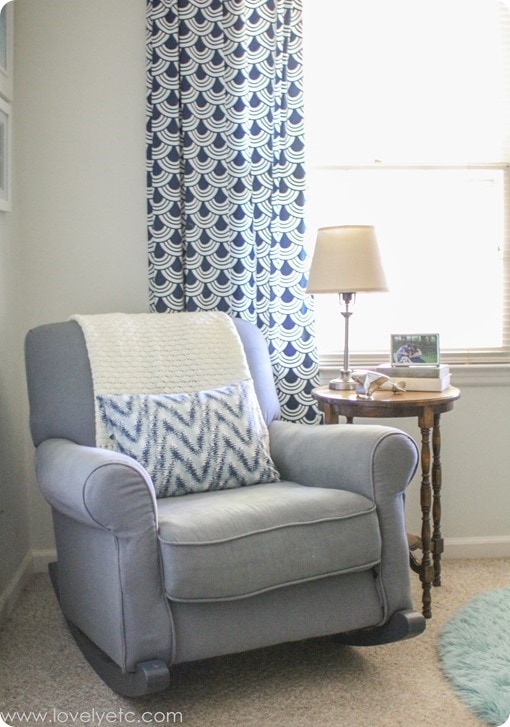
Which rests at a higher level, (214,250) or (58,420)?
(214,250)

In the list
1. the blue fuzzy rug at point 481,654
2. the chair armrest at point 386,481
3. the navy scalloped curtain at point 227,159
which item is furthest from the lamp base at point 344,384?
the blue fuzzy rug at point 481,654

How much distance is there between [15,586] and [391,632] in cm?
122

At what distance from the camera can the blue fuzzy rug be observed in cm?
194

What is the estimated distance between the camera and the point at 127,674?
1.90 metres

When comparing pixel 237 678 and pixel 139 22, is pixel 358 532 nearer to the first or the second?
pixel 237 678

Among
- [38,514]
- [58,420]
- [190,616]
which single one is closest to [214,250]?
[58,420]

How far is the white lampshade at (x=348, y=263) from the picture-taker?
2621mm

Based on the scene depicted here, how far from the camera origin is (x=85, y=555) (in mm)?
2107

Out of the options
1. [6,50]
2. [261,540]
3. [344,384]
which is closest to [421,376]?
[344,384]

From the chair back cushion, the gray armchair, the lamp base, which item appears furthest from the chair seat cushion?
the lamp base

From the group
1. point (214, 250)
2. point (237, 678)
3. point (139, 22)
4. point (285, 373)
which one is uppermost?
point (139, 22)

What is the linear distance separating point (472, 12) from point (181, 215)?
1250mm

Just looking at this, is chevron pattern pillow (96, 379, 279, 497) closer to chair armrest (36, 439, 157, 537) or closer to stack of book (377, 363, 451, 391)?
chair armrest (36, 439, 157, 537)

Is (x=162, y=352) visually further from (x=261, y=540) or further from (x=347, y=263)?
(x=261, y=540)
